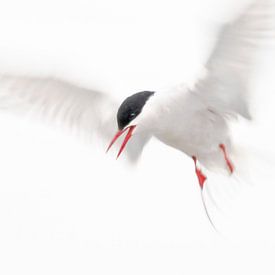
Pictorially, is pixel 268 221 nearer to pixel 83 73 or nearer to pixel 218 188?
pixel 218 188

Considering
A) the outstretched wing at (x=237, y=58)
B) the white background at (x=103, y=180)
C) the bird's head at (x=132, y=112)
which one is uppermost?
the outstretched wing at (x=237, y=58)

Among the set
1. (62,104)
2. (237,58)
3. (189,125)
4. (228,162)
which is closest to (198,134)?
(189,125)

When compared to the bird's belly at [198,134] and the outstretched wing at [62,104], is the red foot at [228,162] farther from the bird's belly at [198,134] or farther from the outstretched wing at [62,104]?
the outstretched wing at [62,104]

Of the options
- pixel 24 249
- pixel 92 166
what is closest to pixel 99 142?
pixel 92 166

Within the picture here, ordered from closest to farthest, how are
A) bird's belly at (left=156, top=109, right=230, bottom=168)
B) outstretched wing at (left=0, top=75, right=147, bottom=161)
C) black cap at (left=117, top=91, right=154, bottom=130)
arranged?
black cap at (left=117, top=91, right=154, bottom=130) < bird's belly at (left=156, top=109, right=230, bottom=168) < outstretched wing at (left=0, top=75, right=147, bottom=161)

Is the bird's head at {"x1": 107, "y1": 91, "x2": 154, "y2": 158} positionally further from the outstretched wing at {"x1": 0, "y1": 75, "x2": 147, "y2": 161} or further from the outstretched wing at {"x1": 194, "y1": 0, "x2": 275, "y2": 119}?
the outstretched wing at {"x1": 0, "y1": 75, "x2": 147, "y2": 161}

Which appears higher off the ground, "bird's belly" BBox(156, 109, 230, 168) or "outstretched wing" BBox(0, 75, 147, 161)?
"bird's belly" BBox(156, 109, 230, 168)

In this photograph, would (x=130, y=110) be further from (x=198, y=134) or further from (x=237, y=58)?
(x=237, y=58)

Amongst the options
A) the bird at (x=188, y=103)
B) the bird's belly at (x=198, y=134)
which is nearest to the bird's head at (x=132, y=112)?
the bird at (x=188, y=103)

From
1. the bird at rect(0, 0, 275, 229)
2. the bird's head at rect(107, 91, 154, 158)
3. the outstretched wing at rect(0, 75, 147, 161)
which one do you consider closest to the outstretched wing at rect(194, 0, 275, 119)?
the bird at rect(0, 0, 275, 229)
